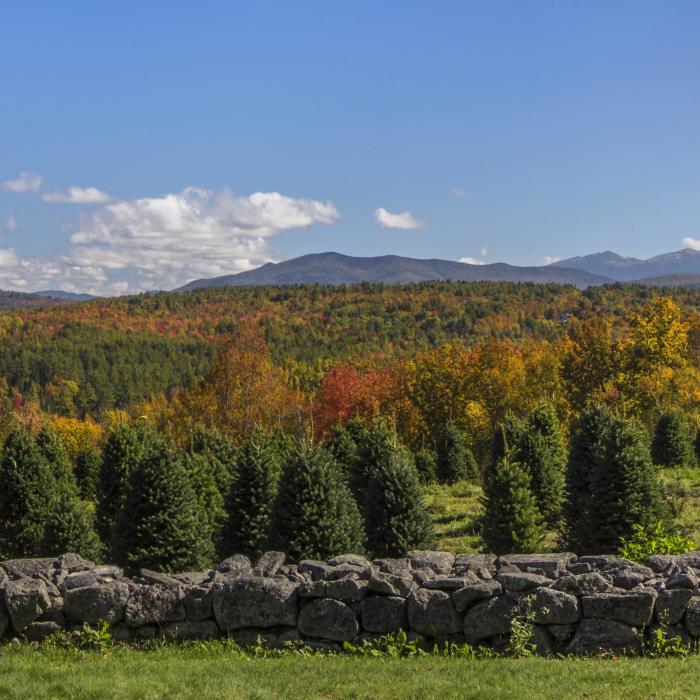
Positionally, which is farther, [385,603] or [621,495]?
[621,495]

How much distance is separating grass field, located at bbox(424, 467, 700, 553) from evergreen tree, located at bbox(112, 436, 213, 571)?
690 cm

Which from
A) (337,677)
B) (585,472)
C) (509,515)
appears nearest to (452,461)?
(585,472)

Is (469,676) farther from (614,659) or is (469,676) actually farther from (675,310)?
(675,310)

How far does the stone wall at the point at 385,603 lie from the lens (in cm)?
945

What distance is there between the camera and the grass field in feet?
65.6

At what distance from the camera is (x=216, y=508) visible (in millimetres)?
20062

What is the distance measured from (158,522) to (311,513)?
3583 millimetres

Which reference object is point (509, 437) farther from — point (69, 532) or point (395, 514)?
point (69, 532)

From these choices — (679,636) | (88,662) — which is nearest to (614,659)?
(679,636)

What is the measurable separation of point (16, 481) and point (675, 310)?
3954cm

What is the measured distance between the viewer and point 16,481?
21.6 meters

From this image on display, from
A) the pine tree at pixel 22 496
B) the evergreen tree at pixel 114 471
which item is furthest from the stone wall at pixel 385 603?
the evergreen tree at pixel 114 471

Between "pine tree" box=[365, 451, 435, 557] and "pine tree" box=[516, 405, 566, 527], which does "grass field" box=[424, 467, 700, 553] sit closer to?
"pine tree" box=[516, 405, 566, 527]

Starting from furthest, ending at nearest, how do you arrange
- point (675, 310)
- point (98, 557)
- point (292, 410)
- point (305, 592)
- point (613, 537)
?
point (292, 410)
point (675, 310)
point (98, 557)
point (613, 537)
point (305, 592)
